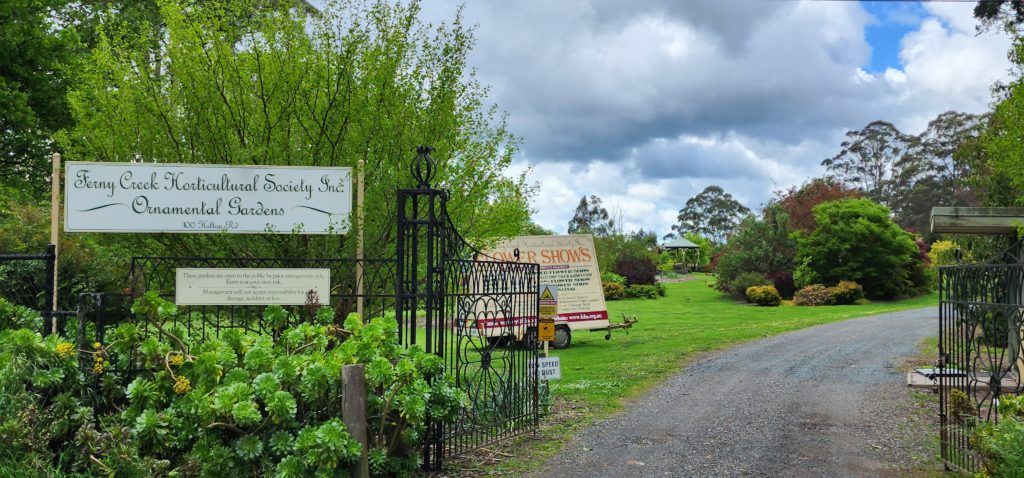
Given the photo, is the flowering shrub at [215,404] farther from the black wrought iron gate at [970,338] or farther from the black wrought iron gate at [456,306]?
the black wrought iron gate at [970,338]

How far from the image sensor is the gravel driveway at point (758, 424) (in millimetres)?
6586

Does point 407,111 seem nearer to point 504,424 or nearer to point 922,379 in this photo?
point 504,424

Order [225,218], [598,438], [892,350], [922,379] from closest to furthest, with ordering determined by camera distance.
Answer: [225,218], [598,438], [922,379], [892,350]

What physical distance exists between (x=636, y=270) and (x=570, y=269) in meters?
19.8

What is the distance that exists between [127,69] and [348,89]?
2385 millimetres

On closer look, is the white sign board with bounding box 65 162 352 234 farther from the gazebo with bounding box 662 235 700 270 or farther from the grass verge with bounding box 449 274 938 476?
the gazebo with bounding box 662 235 700 270

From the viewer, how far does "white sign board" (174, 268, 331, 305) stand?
615 cm

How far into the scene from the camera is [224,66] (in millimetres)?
7945

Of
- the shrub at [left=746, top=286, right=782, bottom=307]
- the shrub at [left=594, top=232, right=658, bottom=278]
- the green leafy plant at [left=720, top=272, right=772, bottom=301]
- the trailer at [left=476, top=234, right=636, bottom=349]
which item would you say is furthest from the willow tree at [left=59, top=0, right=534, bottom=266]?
the shrub at [left=594, top=232, right=658, bottom=278]

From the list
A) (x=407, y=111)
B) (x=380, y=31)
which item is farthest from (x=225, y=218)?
(x=380, y=31)

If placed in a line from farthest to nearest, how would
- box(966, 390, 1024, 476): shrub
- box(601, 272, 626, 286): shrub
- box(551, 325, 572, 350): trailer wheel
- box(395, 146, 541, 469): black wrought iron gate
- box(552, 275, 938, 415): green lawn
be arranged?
1. box(601, 272, 626, 286): shrub
2. box(551, 325, 572, 350): trailer wheel
3. box(552, 275, 938, 415): green lawn
4. box(395, 146, 541, 469): black wrought iron gate
5. box(966, 390, 1024, 476): shrub

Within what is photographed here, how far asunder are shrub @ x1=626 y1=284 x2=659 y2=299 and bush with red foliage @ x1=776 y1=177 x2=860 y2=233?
5637 mm

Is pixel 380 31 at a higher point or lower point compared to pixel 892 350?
higher

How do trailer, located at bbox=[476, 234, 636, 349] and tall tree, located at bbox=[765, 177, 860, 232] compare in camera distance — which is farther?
tall tree, located at bbox=[765, 177, 860, 232]
